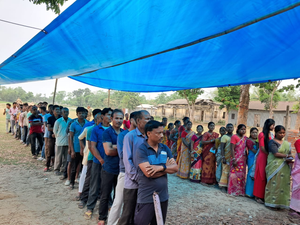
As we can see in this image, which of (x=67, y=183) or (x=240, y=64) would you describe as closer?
(x=240, y=64)

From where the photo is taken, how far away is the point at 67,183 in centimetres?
438

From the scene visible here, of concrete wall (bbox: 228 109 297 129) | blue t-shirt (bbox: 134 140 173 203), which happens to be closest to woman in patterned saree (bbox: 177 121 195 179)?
blue t-shirt (bbox: 134 140 173 203)

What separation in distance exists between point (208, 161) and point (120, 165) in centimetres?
320

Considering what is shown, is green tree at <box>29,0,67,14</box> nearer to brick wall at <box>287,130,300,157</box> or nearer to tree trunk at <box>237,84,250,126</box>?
tree trunk at <box>237,84,250,126</box>

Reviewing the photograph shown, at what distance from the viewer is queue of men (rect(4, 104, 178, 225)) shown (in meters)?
1.96

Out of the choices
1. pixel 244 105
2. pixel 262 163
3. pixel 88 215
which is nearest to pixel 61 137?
pixel 88 215

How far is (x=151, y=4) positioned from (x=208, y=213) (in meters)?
3.38

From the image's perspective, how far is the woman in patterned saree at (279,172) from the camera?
3.70 meters

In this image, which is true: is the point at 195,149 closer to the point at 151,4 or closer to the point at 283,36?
the point at 283,36

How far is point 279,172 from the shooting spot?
3.76 m

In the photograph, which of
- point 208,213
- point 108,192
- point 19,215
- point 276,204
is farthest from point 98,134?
point 276,204

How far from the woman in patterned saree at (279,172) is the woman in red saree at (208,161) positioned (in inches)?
56.3

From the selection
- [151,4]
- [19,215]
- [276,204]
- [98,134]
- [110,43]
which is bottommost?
[19,215]

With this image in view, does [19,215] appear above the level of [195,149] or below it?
below
